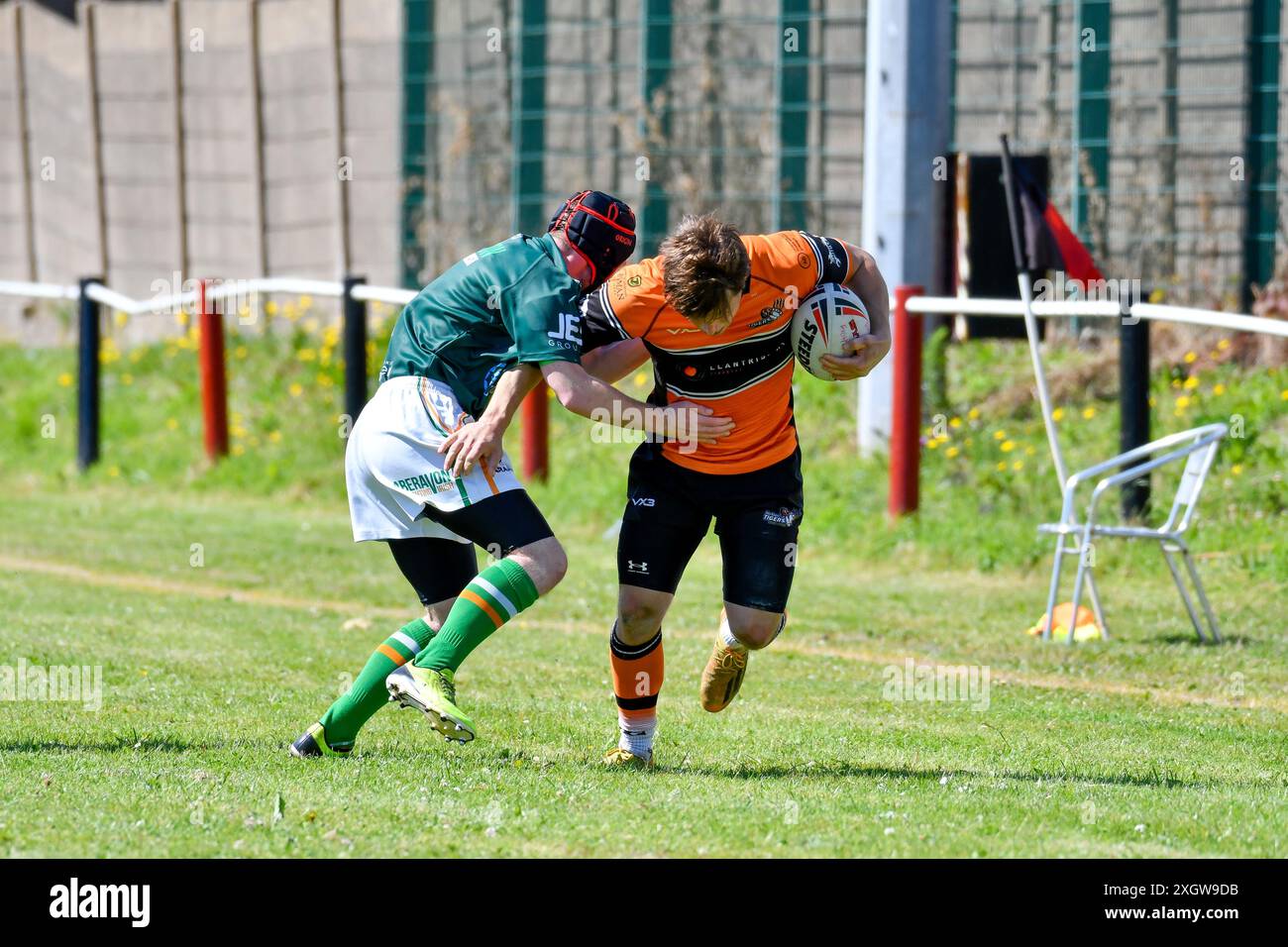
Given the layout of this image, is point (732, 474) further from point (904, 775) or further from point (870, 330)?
point (904, 775)

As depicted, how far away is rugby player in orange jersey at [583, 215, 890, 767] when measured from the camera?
6.37 metres

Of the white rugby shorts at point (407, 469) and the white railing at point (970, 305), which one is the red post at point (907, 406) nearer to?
the white railing at point (970, 305)

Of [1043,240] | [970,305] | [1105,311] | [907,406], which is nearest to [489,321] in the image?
[1043,240]

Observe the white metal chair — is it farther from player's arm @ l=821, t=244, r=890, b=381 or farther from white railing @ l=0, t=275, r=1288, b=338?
player's arm @ l=821, t=244, r=890, b=381

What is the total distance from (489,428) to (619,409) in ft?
1.41

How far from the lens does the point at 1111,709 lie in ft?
25.3

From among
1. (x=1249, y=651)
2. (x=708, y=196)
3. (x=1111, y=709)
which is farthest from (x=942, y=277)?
(x=1111, y=709)

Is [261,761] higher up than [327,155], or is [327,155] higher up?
[327,155]

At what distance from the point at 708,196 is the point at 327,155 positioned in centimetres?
461

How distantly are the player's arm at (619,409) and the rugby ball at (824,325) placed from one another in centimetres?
43

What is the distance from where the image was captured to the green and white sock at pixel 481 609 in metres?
5.90

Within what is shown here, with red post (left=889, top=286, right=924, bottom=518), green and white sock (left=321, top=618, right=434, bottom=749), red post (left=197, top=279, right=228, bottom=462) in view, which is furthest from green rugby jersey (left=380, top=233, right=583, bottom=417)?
red post (left=197, top=279, right=228, bottom=462)
